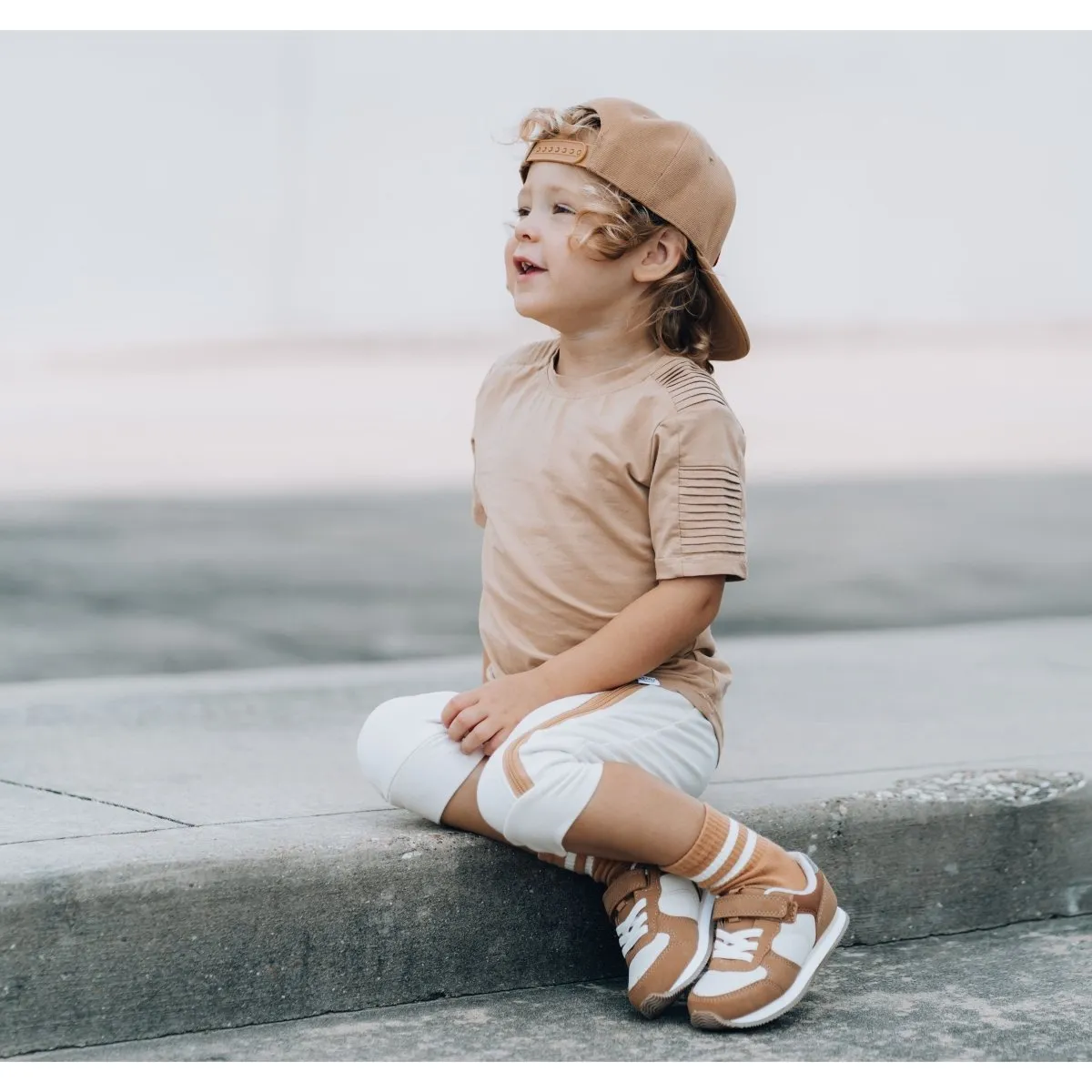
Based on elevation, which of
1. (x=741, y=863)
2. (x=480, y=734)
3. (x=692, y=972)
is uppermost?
(x=480, y=734)

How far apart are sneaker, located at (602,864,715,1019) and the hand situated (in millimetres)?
256

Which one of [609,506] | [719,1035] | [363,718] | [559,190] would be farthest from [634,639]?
[363,718]

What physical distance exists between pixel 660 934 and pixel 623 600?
0.47 meters

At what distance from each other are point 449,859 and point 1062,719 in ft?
5.03

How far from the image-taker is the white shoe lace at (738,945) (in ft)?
7.13

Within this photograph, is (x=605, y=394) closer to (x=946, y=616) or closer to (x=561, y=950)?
(x=561, y=950)

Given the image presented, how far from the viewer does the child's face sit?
7.89ft

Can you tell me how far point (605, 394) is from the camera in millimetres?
2422

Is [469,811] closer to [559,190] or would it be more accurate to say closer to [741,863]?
[741,863]

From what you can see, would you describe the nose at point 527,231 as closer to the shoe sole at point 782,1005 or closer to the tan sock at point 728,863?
the tan sock at point 728,863

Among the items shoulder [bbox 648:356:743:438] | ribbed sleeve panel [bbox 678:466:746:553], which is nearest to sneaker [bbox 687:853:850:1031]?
ribbed sleeve panel [bbox 678:466:746:553]

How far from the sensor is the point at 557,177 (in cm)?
242

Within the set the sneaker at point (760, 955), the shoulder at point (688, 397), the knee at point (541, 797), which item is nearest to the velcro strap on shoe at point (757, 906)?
the sneaker at point (760, 955)

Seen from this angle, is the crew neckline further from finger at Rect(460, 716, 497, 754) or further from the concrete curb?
the concrete curb
